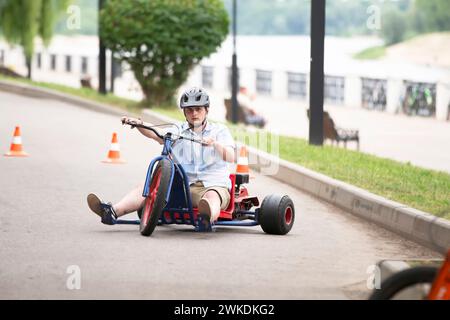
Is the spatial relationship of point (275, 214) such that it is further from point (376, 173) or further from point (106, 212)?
point (376, 173)

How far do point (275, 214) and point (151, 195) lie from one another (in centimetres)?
114

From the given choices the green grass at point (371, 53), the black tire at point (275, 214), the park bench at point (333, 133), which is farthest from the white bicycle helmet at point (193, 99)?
the green grass at point (371, 53)

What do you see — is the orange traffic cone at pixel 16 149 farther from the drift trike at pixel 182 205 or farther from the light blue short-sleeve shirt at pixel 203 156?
the light blue short-sleeve shirt at pixel 203 156

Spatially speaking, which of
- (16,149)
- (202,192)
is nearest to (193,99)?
(202,192)

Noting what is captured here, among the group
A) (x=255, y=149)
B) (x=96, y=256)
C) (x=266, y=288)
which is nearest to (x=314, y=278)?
(x=266, y=288)

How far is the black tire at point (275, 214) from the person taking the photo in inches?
478

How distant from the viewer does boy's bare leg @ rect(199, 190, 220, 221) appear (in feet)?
38.7

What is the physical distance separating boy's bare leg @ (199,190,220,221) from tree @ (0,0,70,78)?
32599mm

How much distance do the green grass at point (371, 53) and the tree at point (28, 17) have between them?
9197 cm

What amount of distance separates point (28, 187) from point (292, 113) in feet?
85.0

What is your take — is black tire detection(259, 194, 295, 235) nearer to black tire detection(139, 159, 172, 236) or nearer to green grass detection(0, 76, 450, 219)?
black tire detection(139, 159, 172, 236)

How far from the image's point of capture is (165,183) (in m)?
11.5

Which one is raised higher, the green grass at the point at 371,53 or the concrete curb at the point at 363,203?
the concrete curb at the point at 363,203

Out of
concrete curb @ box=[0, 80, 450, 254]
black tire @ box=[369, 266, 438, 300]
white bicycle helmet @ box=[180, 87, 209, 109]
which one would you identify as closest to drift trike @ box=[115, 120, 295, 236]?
white bicycle helmet @ box=[180, 87, 209, 109]
